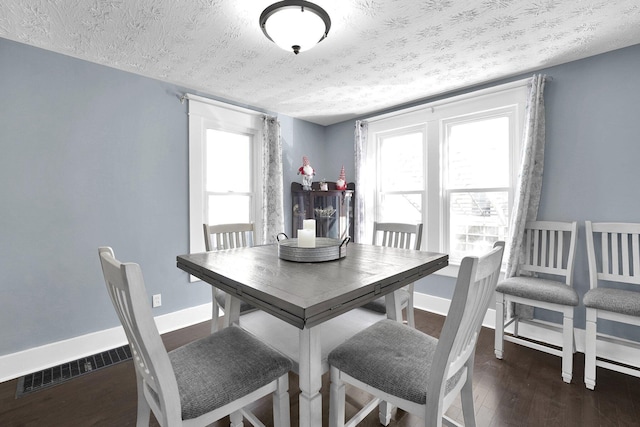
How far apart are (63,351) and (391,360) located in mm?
2597

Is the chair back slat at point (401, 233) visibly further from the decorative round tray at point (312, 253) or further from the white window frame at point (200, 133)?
the white window frame at point (200, 133)

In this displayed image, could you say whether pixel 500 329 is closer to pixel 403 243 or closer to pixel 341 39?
pixel 403 243

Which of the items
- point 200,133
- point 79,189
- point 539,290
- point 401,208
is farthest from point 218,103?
point 539,290

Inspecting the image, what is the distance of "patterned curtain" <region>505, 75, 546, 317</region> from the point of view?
8.16 feet

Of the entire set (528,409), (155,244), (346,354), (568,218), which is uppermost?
(568,218)

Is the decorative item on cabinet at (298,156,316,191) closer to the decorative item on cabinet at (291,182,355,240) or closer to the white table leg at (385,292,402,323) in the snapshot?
the decorative item on cabinet at (291,182,355,240)

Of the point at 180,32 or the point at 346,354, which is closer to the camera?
the point at 346,354

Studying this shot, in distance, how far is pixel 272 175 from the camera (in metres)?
3.48

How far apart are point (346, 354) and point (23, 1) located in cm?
256

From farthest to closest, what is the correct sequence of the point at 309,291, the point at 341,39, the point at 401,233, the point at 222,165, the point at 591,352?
the point at 222,165
the point at 401,233
the point at 341,39
the point at 591,352
the point at 309,291

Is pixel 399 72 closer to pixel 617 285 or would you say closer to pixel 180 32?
pixel 180 32

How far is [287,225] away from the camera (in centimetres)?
384

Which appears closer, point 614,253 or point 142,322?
point 142,322

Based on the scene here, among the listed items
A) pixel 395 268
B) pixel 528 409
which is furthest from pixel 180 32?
pixel 528 409
